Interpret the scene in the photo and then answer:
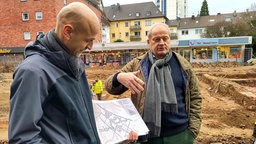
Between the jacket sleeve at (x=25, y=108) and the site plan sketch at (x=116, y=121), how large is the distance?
0.69m

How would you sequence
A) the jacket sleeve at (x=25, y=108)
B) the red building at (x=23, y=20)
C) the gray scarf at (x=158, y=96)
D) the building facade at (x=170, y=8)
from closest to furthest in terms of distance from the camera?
the jacket sleeve at (x=25, y=108) → the gray scarf at (x=158, y=96) → the red building at (x=23, y=20) → the building facade at (x=170, y=8)

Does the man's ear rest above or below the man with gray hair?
above

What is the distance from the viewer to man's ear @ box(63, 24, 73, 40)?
1.28 metres

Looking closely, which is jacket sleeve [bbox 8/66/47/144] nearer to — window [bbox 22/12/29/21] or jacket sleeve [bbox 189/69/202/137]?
jacket sleeve [bbox 189/69/202/137]

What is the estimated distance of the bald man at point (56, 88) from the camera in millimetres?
1069

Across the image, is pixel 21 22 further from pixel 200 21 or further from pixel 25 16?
pixel 200 21

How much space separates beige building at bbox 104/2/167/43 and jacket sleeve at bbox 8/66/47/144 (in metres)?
55.2

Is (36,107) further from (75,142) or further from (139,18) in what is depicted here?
(139,18)

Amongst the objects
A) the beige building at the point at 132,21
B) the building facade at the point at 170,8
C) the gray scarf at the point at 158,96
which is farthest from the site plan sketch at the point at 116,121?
the building facade at the point at 170,8

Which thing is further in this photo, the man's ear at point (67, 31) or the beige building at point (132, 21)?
the beige building at point (132, 21)

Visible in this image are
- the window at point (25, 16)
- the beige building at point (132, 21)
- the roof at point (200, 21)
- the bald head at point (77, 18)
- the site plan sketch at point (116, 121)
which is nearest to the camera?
the bald head at point (77, 18)

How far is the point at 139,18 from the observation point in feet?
183

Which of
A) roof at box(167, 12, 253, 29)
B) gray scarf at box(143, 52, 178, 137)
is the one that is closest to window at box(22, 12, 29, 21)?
gray scarf at box(143, 52, 178, 137)

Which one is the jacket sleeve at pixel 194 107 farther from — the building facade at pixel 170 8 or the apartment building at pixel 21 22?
the building facade at pixel 170 8
